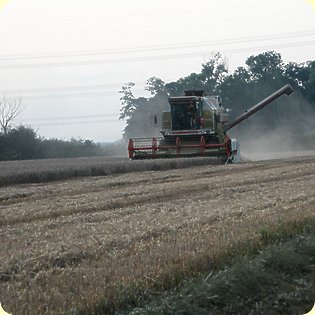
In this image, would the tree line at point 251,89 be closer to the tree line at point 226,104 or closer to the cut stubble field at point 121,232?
the tree line at point 226,104

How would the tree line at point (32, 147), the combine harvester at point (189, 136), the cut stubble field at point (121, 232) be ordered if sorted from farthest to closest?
the tree line at point (32, 147) < the combine harvester at point (189, 136) < the cut stubble field at point (121, 232)

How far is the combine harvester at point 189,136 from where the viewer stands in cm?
2775

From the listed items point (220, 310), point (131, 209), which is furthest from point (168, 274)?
point (131, 209)

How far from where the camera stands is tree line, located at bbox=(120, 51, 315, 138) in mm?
48200

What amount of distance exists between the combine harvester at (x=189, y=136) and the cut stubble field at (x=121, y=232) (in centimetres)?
1096

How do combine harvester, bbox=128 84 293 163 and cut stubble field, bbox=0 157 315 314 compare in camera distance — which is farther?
combine harvester, bbox=128 84 293 163

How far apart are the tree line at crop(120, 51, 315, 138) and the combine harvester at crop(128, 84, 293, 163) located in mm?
16360

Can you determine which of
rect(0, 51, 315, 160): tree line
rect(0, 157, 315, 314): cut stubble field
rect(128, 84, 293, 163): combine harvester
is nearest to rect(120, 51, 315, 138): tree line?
rect(0, 51, 315, 160): tree line

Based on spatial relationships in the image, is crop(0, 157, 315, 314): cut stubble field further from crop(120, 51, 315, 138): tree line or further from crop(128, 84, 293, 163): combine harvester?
crop(120, 51, 315, 138): tree line

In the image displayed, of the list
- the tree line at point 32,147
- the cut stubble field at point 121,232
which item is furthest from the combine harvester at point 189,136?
the tree line at point 32,147

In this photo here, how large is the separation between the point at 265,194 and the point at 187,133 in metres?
14.7

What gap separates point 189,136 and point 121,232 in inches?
767

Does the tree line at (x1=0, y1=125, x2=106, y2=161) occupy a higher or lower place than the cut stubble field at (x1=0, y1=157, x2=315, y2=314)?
higher

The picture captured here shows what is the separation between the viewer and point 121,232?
905 centimetres
